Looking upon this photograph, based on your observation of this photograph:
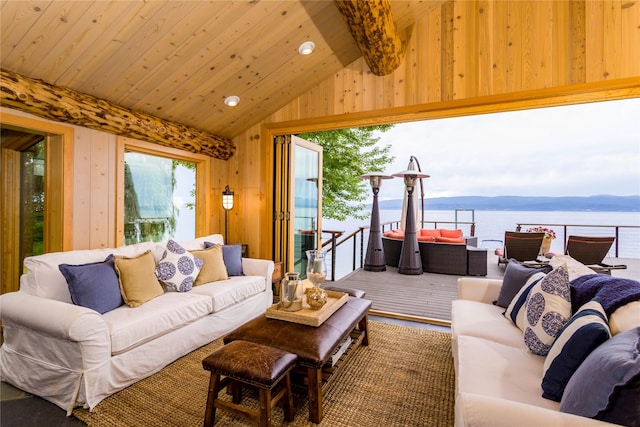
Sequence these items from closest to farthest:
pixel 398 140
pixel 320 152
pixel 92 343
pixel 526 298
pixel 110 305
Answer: pixel 92 343 < pixel 526 298 < pixel 110 305 < pixel 320 152 < pixel 398 140

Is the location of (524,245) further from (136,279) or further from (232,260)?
(136,279)

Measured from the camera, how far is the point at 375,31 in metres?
2.66

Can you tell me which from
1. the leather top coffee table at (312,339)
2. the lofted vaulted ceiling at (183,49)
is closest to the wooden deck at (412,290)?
the leather top coffee table at (312,339)

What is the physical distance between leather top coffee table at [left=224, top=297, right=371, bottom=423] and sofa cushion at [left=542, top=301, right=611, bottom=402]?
108 centimetres

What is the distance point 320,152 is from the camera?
4961mm

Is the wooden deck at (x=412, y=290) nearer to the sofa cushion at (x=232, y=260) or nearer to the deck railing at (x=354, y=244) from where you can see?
the deck railing at (x=354, y=244)

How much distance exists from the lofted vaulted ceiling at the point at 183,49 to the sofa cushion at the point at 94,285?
→ 159 centimetres

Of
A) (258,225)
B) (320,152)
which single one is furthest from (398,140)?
(258,225)

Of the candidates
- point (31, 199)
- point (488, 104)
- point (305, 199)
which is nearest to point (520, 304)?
point (488, 104)

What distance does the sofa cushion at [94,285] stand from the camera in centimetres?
216

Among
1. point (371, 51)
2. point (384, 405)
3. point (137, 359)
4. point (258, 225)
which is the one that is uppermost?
point (371, 51)

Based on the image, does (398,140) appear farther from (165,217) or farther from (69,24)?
(69,24)

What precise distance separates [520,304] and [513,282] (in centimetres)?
33

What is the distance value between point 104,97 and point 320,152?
292 cm
